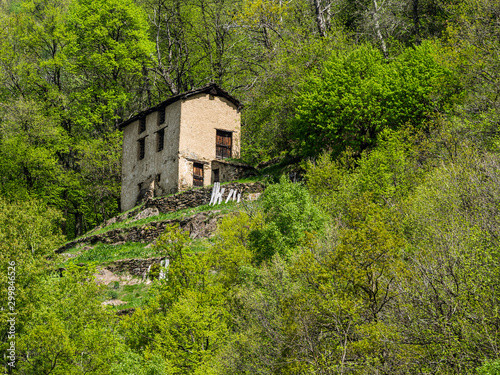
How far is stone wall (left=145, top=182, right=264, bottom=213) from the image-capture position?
124 feet

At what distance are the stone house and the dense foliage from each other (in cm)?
246

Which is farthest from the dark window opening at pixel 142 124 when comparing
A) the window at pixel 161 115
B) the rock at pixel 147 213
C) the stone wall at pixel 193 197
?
the rock at pixel 147 213

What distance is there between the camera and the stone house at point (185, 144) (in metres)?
42.3

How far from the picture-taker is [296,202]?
24.5m

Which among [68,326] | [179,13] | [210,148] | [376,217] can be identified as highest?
[179,13]

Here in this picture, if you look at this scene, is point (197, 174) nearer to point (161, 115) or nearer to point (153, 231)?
point (161, 115)

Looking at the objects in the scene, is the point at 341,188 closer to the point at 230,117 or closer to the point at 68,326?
the point at 68,326

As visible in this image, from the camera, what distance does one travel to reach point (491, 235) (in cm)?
1592

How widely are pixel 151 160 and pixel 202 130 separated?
17.7 ft

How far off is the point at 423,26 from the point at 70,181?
33.2 m

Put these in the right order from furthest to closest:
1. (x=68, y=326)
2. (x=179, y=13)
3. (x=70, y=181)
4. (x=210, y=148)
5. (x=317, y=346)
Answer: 1. (x=179, y=13)
2. (x=70, y=181)
3. (x=210, y=148)
4. (x=68, y=326)
5. (x=317, y=346)

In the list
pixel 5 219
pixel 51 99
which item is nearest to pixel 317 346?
pixel 5 219

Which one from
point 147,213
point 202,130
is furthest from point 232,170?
point 147,213

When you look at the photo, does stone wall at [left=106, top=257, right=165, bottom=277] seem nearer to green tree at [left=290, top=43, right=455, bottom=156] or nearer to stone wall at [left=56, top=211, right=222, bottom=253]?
stone wall at [left=56, top=211, right=222, bottom=253]
